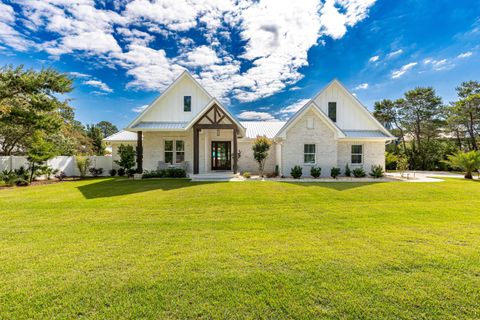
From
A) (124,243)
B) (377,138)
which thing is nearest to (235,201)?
(124,243)

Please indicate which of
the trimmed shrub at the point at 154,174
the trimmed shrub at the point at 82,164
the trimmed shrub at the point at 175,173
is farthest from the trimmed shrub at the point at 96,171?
the trimmed shrub at the point at 175,173

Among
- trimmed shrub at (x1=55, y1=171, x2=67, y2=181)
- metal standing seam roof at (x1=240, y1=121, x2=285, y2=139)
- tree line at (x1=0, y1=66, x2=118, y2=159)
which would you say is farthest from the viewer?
metal standing seam roof at (x1=240, y1=121, x2=285, y2=139)

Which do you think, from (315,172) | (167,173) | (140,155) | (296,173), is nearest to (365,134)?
(315,172)

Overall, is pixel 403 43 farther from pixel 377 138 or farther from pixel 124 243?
pixel 124 243

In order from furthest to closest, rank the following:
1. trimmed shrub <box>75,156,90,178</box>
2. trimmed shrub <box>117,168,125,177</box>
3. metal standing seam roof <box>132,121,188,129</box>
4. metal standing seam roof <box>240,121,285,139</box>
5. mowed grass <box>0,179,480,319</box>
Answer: metal standing seam roof <box>240,121,285,139</box>, trimmed shrub <box>117,168,125,177</box>, trimmed shrub <box>75,156,90,178</box>, metal standing seam roof <box>132,121,188,129</box>, mowed grass <box>0,179,480,319</box>

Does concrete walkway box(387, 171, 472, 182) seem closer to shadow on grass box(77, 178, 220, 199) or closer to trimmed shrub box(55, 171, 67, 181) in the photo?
shadow on grass box(77, 178, 220, 199)

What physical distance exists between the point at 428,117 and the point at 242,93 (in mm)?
25678

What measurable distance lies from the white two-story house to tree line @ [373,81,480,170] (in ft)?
37.2

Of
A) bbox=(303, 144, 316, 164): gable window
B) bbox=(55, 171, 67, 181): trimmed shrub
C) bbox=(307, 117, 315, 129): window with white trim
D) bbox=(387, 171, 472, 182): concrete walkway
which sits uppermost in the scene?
bbox=(307, 117, 315, 129): window with white trim

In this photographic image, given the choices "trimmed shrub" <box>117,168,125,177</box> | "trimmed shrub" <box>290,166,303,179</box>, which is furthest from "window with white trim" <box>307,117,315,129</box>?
"trimmed shrub" <box>117,168,125,177</box>

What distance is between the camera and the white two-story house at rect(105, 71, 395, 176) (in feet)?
53.2

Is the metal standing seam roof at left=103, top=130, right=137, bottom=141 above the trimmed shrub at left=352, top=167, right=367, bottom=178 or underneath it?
above

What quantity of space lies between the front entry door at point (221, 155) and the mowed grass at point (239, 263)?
11195 millimetres

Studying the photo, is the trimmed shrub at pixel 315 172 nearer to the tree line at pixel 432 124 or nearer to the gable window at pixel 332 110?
the gable window at pixel 332 110
